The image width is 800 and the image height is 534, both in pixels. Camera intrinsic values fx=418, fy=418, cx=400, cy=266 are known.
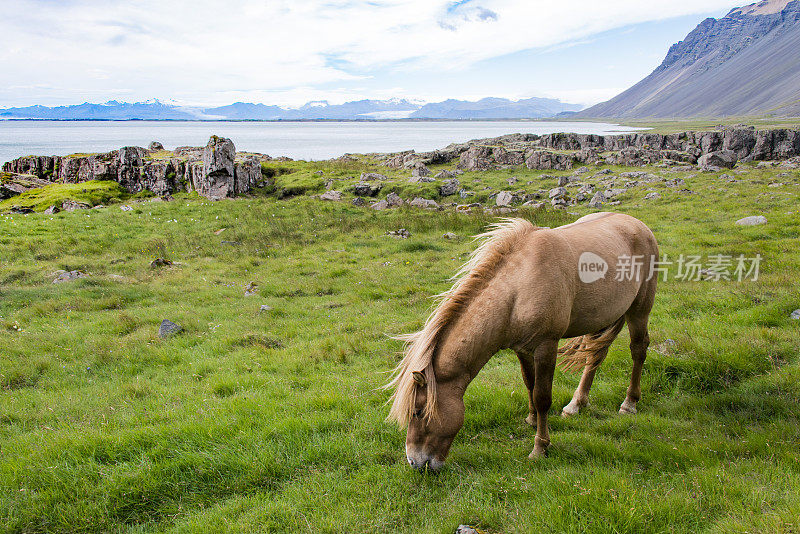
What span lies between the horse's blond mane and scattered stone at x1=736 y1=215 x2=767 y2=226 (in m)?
16.4

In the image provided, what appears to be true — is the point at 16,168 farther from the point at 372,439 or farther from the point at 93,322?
the point at 372,439

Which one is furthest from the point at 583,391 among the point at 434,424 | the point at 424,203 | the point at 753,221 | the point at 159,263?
the point at 424,203

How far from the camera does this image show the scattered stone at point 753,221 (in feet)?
53.2

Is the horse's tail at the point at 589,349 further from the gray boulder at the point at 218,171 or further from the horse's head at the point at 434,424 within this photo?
the gray boulder at the point at 218,171

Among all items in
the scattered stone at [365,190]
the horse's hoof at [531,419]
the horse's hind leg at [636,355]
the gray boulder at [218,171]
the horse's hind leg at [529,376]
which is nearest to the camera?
the horse's hind leg at [529,376]

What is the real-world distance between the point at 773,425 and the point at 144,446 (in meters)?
8.10

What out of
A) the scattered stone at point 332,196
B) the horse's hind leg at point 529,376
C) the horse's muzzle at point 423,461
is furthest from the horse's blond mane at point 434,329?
the scattered stone at point 332,196

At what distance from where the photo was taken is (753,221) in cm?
1645

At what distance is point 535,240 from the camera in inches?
204

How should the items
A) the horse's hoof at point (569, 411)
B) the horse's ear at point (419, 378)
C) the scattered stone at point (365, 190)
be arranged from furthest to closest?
the scattered stone at point (365, 190), the horse's hoof at point (569, 411), the horse's ear at point (419, 378)

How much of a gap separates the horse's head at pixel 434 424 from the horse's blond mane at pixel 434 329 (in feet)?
0.15

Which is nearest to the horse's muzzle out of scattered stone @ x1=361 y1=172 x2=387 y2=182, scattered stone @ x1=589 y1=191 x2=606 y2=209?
scattered stone @ x1=589 y1=191 x2=606 y2=209

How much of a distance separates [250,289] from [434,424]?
1029 cm

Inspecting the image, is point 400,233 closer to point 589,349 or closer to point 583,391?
point 589,349
